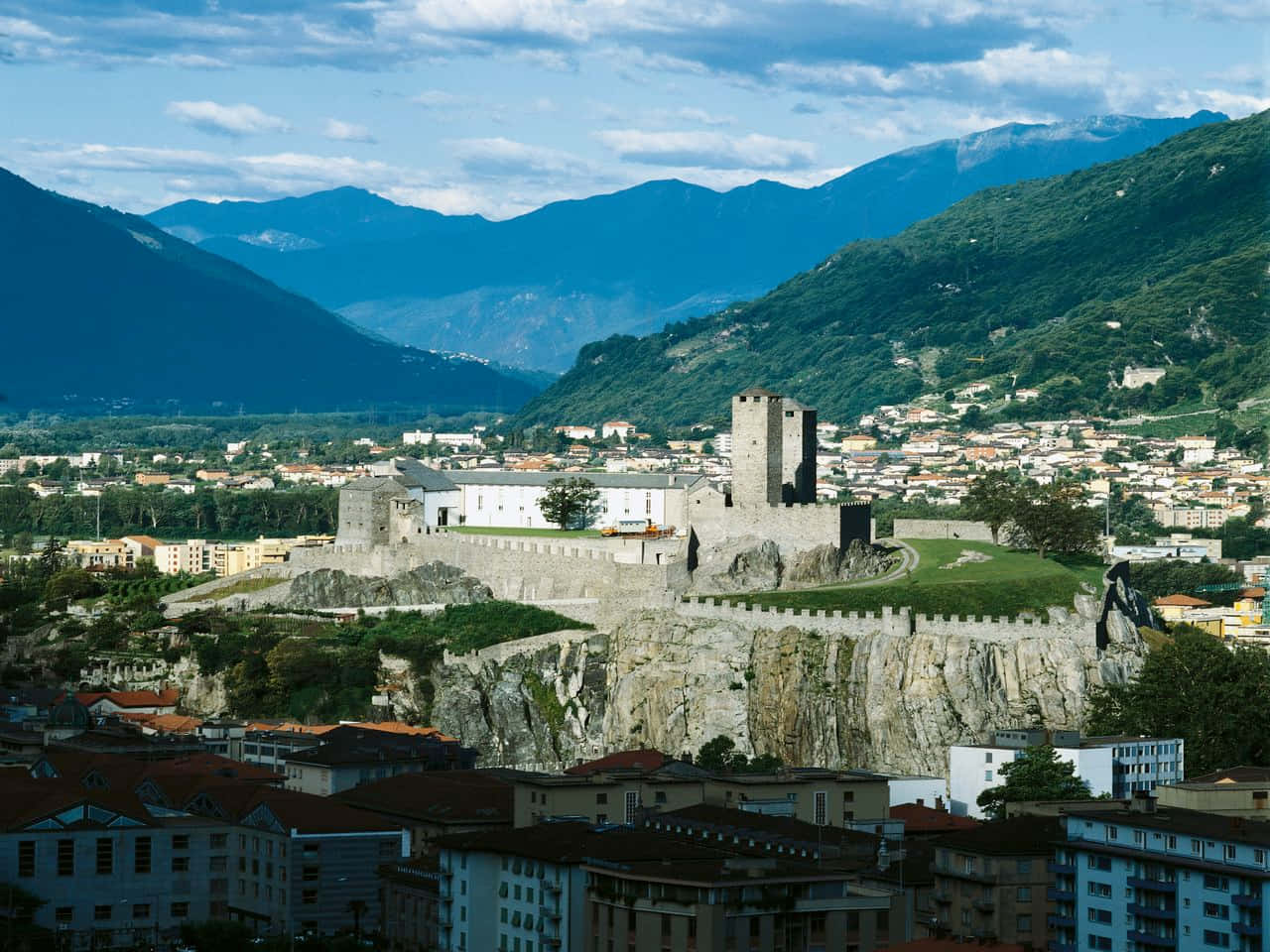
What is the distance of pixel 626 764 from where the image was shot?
64000 millimetres

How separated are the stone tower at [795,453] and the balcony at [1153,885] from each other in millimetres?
45086

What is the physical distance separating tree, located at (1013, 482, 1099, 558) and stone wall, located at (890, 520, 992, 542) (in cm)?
136

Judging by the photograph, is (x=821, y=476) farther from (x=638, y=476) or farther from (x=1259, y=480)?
(x=638, y=476)

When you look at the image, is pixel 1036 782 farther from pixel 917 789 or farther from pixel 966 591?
pixel 966 591

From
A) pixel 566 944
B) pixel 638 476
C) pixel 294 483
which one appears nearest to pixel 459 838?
pixel 566 944

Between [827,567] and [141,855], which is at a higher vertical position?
[827,567]

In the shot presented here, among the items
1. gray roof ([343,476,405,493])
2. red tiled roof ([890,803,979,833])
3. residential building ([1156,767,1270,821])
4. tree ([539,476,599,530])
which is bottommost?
red tiled roof ([890,803,979,833])

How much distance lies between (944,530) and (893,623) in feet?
58.3

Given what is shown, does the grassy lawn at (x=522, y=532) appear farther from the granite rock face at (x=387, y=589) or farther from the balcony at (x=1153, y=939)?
the balcony at (x=1153, y=939)

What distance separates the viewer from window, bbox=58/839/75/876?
4925 centimetres

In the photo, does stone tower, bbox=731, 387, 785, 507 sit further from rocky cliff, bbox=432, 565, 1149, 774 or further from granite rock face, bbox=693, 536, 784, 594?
rocky cliff, bbox=432, 565, 1149, 774

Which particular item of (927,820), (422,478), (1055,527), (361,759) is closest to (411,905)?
(927,820)

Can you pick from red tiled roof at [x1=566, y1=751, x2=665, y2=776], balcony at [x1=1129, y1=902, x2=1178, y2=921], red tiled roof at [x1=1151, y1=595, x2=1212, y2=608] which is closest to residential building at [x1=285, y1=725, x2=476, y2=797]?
red tiled roof at [x1=566, y1=751, x2=665, y2=776]

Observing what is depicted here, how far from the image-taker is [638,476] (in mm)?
102312
